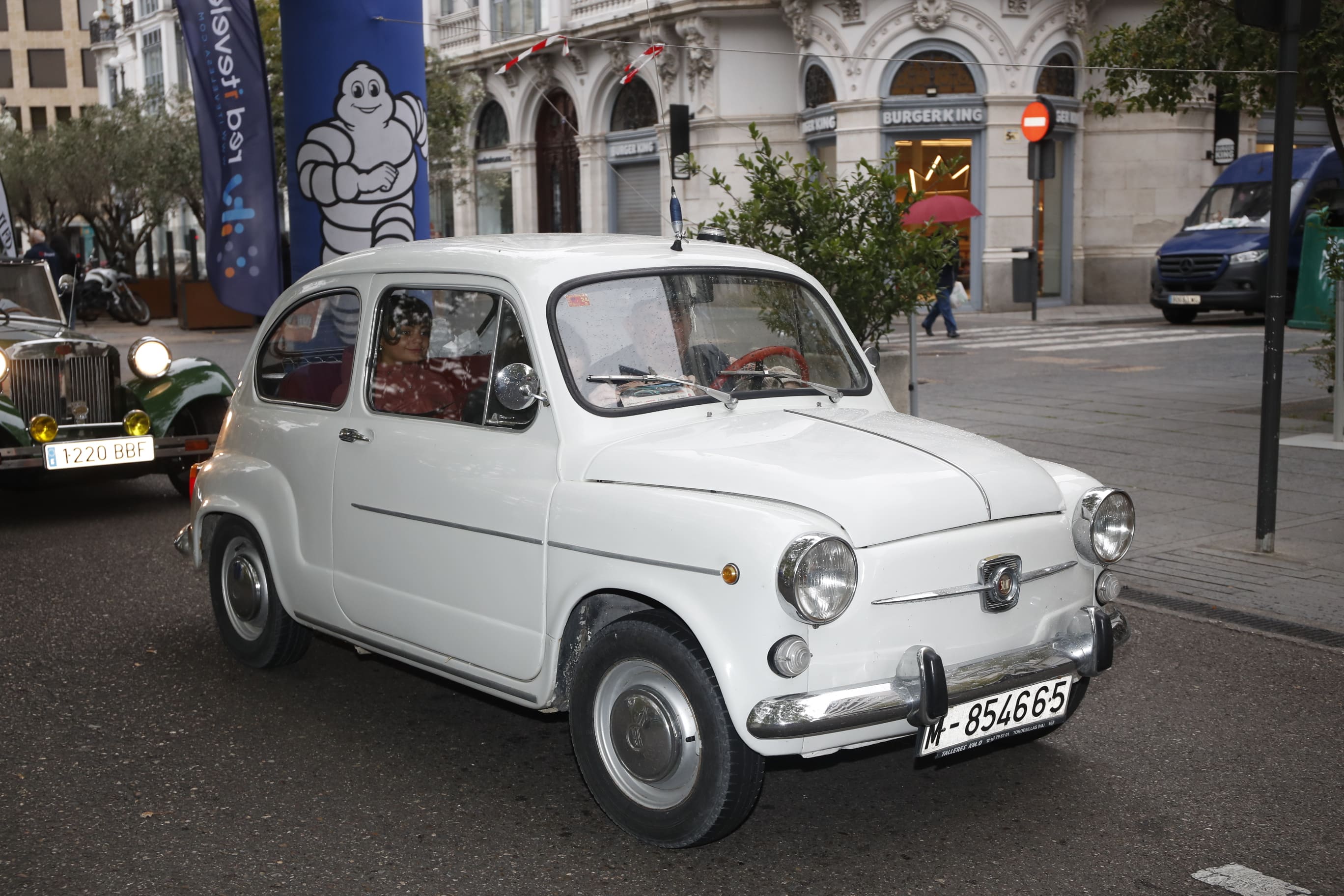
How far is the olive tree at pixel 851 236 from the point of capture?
362 inches

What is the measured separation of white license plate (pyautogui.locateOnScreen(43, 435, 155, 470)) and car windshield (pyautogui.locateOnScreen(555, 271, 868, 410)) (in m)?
5.48

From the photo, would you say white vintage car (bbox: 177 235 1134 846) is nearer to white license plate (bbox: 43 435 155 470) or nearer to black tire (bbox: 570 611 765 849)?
black tire (bbox: 570 611 765 849)

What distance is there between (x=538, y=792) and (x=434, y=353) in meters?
1.53

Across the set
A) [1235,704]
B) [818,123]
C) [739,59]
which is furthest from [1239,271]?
[1235,704]

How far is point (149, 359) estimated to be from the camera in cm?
982

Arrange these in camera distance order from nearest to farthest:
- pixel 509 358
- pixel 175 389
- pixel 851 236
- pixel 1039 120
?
1. pixel 509 358
2. pixel 851 236
3. pixel 175 389
4. pixel 1039 120

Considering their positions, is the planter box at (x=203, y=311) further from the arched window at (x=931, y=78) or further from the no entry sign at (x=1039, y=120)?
the no entry sign at (x=1039, y=120)

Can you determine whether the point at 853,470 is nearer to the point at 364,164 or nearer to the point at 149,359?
the point at 149,359

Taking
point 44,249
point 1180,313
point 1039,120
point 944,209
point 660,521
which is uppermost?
point 1039,120

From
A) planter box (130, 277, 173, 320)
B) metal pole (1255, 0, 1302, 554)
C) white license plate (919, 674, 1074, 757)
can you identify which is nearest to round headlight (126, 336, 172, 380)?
metal pole (1255, 0, 1302, 554)

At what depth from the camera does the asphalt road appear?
3.91 m

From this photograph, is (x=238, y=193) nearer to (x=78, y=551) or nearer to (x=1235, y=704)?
(x=78, y=551)

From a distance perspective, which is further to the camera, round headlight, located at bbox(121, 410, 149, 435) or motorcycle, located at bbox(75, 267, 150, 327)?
motorcycle, located at bbox(75, 267, 150, 327)

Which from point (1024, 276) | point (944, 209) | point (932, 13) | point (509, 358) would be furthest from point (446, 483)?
point (932, 13)
